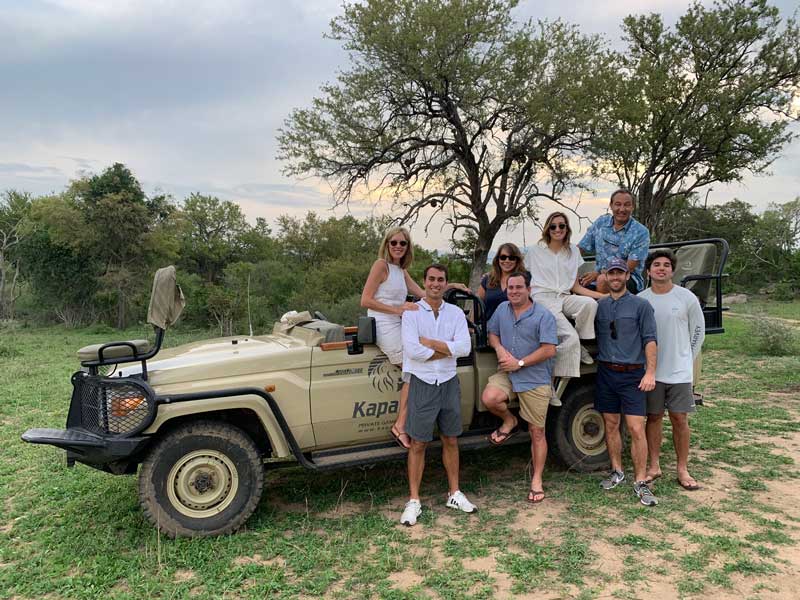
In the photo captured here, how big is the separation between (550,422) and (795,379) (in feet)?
22.2

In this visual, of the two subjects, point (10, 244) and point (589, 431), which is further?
point (10, 244)

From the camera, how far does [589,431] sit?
5418 mm

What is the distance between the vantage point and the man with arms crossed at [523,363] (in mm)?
4707

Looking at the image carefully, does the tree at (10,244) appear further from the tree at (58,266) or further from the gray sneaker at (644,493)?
the gray sneaker at (644,493)

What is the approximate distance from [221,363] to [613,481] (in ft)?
11.0

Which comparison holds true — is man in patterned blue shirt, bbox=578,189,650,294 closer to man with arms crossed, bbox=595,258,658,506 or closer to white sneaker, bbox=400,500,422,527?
man with arms crossed, bbox=595,258,658,506

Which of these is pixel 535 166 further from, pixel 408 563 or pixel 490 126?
pixel 408 563

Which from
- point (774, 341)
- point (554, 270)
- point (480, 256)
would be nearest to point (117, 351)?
point (554, 270)

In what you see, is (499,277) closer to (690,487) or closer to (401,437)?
(401,437)

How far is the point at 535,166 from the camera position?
19953 mm

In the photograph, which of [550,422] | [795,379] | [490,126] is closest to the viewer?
[550,422]

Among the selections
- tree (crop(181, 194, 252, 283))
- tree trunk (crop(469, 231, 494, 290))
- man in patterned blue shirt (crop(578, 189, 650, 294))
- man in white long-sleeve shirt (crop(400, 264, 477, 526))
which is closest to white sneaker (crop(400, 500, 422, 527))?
man in white long-sleeve shirt (crop(400, 264, 477, 526))

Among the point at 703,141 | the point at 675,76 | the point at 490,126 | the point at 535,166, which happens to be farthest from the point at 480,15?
the point at 703,141

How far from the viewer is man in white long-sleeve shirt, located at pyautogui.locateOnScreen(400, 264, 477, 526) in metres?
4.39
